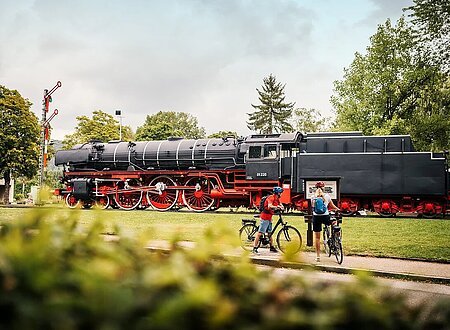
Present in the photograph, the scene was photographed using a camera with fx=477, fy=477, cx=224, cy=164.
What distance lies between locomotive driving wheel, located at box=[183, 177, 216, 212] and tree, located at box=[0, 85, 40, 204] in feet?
82.8

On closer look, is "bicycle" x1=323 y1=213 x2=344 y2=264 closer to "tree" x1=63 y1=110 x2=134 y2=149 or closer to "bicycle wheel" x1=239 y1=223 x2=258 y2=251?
"bicycle wheel" x1=239 y1=223 x2=258 y2=251

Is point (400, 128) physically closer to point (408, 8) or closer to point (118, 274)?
point (408, 8)

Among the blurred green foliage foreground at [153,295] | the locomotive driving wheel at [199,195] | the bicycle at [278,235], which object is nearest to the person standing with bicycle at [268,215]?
the bicycle at [278,235]

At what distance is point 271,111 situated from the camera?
3135 inches

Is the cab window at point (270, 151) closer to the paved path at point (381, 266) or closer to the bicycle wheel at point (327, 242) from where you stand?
the bicycle wheel at point (327, 242)

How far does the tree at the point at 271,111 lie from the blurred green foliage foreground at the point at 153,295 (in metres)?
77.6

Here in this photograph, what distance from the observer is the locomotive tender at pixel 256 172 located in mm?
23141

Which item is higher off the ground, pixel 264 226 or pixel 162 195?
pixel 162 195

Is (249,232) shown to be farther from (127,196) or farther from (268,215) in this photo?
(127,196)

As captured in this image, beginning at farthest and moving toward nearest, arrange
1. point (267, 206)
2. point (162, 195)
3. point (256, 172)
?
point (162, 195), point (256, 172), point (267, 206)

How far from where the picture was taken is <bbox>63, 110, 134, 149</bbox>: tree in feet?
194

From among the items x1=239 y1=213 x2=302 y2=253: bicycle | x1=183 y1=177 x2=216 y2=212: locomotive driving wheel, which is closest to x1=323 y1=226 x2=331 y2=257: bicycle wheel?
x1=239 y1=213 x2=302 y2=253: bicycle

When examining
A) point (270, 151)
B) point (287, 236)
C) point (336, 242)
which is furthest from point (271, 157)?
point (336, 242)

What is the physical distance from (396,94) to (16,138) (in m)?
35.1
